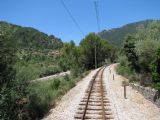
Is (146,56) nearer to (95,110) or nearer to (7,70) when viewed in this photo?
(95,110)

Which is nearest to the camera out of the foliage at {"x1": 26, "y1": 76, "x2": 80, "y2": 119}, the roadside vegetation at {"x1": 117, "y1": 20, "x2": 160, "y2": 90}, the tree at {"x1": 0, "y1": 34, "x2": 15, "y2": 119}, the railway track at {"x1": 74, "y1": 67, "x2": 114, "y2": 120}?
the tree at {"x1": 0, "y1": 34, "x2": 15, "y2": 119}

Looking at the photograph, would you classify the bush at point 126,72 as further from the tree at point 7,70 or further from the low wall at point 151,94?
the tree at point 7,70

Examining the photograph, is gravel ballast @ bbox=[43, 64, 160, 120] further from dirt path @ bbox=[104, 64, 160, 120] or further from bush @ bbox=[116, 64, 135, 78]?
bush @ bbox=[116, 64, 135, 78]

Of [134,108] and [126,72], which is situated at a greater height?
[126,72]

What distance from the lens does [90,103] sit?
A: 68.5 ft

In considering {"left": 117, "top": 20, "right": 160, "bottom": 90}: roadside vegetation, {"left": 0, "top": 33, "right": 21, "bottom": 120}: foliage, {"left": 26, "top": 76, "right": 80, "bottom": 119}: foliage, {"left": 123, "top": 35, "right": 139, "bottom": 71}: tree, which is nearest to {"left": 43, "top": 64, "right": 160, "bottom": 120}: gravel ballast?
{"left": 26, "top": 76, "right": 80, "bottom": 119}: foliage

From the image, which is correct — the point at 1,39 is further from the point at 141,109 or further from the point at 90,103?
the point at 141,109

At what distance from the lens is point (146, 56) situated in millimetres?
31828

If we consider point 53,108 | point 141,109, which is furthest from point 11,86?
point 141,109

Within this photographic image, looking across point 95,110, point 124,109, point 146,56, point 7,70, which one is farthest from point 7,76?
point 146,56

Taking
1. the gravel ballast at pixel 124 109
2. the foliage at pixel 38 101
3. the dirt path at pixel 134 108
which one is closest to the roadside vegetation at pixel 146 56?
the dirt path at pixel 134 108

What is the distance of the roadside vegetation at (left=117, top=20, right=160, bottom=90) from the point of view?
2168cm

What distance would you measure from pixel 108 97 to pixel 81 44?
72.4m

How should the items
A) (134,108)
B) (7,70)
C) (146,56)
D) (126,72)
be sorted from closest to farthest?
(7,70) → (134,108) → (146,56) → (126,72)
